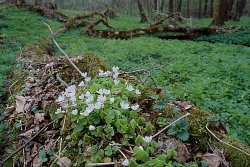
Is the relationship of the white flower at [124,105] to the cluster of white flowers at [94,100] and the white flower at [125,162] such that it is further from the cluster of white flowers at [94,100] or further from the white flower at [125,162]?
the white flower at [125,162]

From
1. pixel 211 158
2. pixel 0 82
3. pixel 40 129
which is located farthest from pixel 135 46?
pixel 211 158

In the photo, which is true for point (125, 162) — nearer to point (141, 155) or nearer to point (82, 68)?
point (141, 155)

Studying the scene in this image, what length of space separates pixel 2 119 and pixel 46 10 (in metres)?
16.1

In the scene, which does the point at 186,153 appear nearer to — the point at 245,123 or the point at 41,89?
the point at 41,89

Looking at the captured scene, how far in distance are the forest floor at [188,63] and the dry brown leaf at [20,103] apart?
142cm

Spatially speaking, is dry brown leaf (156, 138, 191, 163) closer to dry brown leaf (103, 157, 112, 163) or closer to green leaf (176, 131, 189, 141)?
green leaf (176, 131, 189, 141)

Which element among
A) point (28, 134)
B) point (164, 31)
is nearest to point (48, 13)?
point (164, 31)

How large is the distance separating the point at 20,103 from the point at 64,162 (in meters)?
1.65

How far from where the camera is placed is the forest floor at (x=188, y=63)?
5316mm

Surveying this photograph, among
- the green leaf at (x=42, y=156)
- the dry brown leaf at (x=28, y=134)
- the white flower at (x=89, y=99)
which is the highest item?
the white flower at (x=89, y=99)

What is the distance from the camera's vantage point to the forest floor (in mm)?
5316

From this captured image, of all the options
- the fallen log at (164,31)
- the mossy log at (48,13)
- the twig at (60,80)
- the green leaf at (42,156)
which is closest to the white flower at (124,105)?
the green leaf at (42,156)

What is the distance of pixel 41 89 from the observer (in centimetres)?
408

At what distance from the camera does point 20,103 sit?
3895mm
